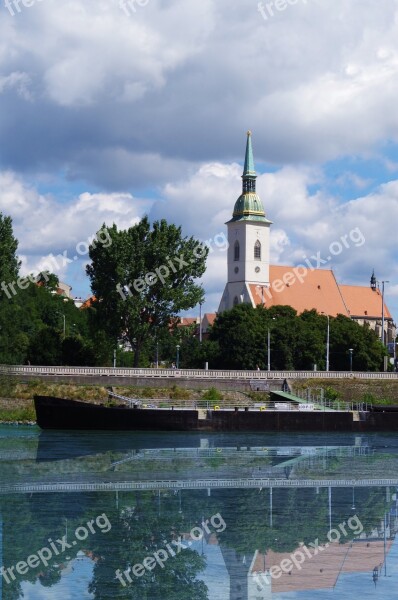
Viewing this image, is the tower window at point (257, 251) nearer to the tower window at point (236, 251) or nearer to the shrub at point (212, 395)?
the tower window at point (236, 251)

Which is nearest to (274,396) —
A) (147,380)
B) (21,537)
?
(147,380)

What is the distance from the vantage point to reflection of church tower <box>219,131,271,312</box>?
493ft

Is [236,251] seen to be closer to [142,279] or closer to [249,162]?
[249,162]

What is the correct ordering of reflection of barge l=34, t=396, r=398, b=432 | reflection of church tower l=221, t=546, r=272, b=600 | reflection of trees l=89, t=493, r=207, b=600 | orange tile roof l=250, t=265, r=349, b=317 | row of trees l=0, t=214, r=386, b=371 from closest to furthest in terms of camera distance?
reflection of church tower l=221, t=546, r=272, b=600 < reflection of trees l=89, t=493, r=207, b=600 < reflection of barge l=34, t=396, r=398, b=432 < row of trees l=0, t=214, r=386, b=371 < orange tile roof l=250, t=265, r=349, b=317

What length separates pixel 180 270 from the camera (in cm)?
8450

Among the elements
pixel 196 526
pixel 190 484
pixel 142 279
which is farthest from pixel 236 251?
pixel 196 526

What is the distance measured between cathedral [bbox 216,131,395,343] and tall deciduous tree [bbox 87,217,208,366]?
61.4 meters

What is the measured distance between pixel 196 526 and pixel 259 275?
126049mm

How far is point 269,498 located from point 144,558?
9335 mm

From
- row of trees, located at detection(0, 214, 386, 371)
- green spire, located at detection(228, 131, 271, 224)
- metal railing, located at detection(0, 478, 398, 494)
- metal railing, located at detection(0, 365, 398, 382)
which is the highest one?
green spire, located at detection(228, 131, 271, 224)

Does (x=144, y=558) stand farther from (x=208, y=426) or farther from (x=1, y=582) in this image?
(x=208, y=426)

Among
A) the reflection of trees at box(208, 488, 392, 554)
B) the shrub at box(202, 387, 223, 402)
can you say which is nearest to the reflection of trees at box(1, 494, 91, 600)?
the reflection of trees at box(208, 488, 392, 554)

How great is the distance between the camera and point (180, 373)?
258 feet

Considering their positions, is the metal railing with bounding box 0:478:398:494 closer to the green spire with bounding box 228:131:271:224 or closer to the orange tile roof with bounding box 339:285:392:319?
the green spire with bounding box 228:131:271:224
